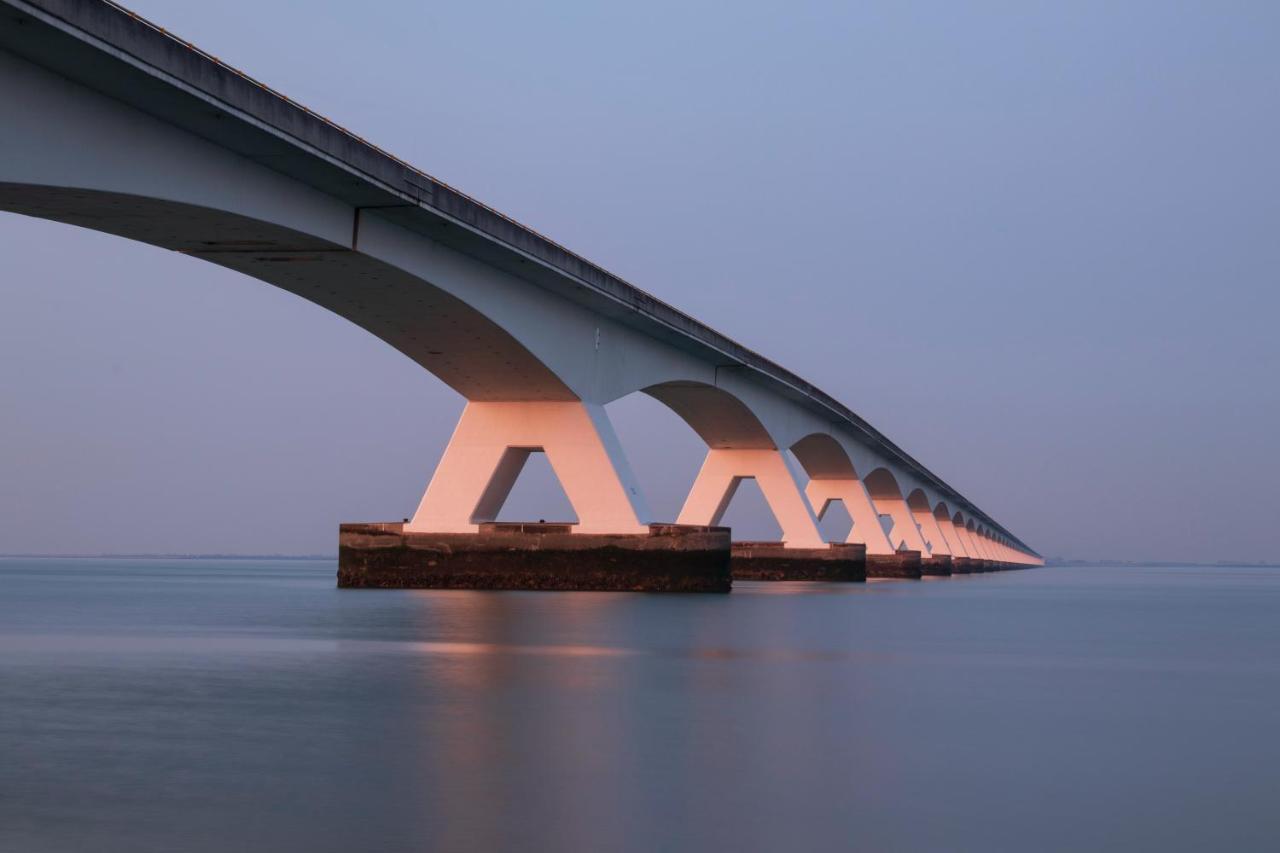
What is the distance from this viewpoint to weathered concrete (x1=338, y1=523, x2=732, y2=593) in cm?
3731

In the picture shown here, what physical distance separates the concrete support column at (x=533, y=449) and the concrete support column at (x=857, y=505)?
37676 mm

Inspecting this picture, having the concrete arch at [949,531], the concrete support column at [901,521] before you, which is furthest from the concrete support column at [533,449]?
the concrete arch at [949,531]

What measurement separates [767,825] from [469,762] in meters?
2.76

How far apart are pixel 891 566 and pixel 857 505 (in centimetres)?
362

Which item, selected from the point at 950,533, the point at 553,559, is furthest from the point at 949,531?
the point at 553,559

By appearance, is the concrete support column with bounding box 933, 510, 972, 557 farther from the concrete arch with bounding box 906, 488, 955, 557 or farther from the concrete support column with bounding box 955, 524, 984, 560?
the concrete arch with bounding box 906, 488, 955, 557

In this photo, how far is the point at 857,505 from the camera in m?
76.2

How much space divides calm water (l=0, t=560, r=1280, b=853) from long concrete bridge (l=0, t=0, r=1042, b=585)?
6942mm

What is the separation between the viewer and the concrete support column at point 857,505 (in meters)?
74.4

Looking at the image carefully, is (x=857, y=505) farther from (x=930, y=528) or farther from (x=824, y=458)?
(x=930, y=528)

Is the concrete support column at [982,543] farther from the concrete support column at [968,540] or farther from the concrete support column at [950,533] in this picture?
the concrete support column at [950,533]

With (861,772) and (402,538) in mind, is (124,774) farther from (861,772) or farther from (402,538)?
(402,538)

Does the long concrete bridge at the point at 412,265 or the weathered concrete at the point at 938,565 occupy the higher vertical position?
the long concrete bridge at the point at 412,265

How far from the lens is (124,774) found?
9727 mm
